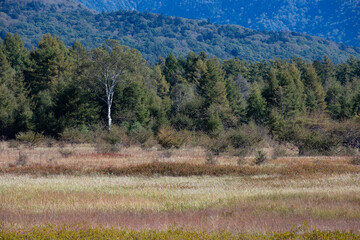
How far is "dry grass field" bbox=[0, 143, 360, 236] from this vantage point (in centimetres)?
978

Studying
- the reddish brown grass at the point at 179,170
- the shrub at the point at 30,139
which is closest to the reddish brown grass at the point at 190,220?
the reddish brown grass at the point at 179,170

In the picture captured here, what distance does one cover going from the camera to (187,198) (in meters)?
13.2

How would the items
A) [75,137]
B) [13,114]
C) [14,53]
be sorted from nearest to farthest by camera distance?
[75,137], [13,114], [14,53]

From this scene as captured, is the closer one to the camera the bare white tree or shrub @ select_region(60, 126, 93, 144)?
shrub @ select_region(60, 126, 93, 144)

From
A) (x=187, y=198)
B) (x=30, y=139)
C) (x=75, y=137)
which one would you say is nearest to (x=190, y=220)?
(x=187, y=198)

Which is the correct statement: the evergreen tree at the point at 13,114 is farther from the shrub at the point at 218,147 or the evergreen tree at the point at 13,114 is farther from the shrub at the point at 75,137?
the shrub at the point at 218,147

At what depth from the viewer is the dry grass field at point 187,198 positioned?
978 centimetres

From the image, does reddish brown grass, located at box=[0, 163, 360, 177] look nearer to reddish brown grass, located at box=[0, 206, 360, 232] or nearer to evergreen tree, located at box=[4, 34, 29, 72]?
reddish brown grass, located at box=[0, 206, 360, 232]

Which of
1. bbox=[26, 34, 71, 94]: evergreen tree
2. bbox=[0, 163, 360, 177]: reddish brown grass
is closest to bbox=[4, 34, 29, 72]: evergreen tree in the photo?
bbox=[26, 34, 71, 94]: evergreen tree

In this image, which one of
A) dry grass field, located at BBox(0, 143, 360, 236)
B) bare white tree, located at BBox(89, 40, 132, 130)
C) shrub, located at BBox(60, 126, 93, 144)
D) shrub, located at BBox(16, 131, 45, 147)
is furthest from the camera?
bare white tree, located at BBox(89, 40, 132, 130)

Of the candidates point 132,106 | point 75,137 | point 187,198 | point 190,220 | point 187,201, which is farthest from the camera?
point 132,106

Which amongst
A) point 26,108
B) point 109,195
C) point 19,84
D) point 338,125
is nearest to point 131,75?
point 26,108

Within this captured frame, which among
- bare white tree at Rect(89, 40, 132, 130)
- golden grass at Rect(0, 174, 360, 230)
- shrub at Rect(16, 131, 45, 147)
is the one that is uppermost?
bare white tree at Rect(89, 40, 132, 130)

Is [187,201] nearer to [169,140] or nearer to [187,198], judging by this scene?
[187,198]
